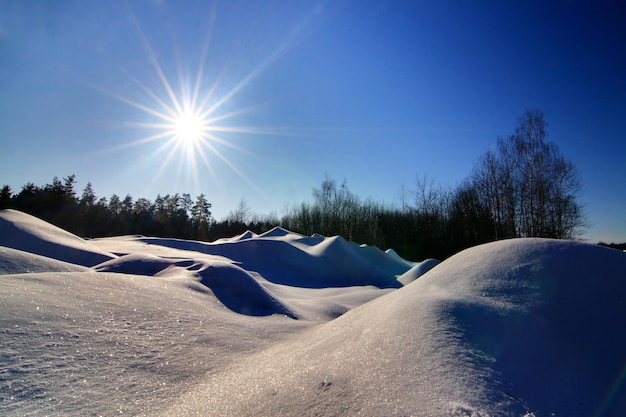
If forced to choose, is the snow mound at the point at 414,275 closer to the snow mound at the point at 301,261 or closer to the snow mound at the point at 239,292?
the snow mound at the point at 301,261

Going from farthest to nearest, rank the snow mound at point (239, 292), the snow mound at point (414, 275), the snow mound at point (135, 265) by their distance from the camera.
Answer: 1. the snow mound at point (414, 275)
2. the snow mound at point (135, 265)
3. the snow mound at point (239, 292)

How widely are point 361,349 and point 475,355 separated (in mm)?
453

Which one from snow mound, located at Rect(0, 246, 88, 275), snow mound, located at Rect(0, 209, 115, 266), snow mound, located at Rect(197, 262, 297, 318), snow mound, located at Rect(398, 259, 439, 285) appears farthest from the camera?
snow mound, located at Rect(398, 259, 439, 285)

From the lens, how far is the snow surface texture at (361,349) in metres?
1.14

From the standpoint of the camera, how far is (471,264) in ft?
6.75

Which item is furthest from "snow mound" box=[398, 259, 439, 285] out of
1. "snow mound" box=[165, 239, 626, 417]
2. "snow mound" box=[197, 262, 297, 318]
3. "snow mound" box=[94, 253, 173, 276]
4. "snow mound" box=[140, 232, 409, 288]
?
"snow mound" box=[165, 239, 626, 417]

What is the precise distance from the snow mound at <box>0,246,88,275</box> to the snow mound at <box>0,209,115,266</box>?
1848 mm

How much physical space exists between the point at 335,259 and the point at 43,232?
219 inches

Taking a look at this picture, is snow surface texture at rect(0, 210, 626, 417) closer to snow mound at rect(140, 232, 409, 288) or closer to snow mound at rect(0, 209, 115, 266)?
snow mound at rect(0, 209, 115, 266)

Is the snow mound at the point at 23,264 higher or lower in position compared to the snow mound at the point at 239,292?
higher

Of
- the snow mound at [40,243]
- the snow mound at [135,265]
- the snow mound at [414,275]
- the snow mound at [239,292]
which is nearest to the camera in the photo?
the snow mound at [239,292]

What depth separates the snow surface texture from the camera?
1.14m

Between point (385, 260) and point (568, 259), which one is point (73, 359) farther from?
point (385, 260)

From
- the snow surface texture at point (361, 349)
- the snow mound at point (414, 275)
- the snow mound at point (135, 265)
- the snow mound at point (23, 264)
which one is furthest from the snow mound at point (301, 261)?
the snow surface texture at point (361, 349)
